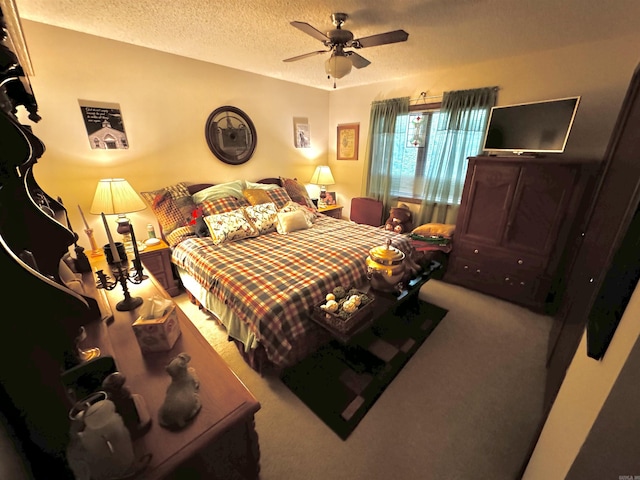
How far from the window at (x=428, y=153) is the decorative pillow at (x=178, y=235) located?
9.09ft

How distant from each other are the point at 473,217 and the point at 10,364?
308 centimetres

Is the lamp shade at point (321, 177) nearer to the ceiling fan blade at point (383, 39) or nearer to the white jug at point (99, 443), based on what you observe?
the ceiling fan blade at point (383, 39)

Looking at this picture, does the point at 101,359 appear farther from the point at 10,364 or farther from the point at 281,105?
the point at 281,105

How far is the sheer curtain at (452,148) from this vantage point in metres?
2.81

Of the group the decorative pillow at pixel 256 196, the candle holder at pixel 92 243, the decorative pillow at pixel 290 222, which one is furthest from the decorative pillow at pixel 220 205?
the candle holder at pixel 92 243

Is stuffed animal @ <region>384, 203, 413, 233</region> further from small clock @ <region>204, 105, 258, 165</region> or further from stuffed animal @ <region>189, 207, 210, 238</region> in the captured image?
stuffed animal @ <region>189, 207, 210, 238</region>

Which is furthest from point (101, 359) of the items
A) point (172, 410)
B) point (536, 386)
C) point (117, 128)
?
point (117, 128)

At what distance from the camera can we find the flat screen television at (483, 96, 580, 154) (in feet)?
7.02

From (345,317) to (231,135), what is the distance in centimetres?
274

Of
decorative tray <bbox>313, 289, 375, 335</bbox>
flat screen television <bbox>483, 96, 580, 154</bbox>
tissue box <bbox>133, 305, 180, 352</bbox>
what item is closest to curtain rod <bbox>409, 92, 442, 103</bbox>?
flat screen television <bbox>483, 96, 580, 154</bbox>

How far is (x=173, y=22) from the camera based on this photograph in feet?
6.34

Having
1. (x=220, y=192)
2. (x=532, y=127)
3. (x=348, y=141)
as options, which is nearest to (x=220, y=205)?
(x=220, y=192)

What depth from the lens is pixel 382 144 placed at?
3.66m

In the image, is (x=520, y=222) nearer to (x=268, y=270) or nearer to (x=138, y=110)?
(x=268, y=270)
